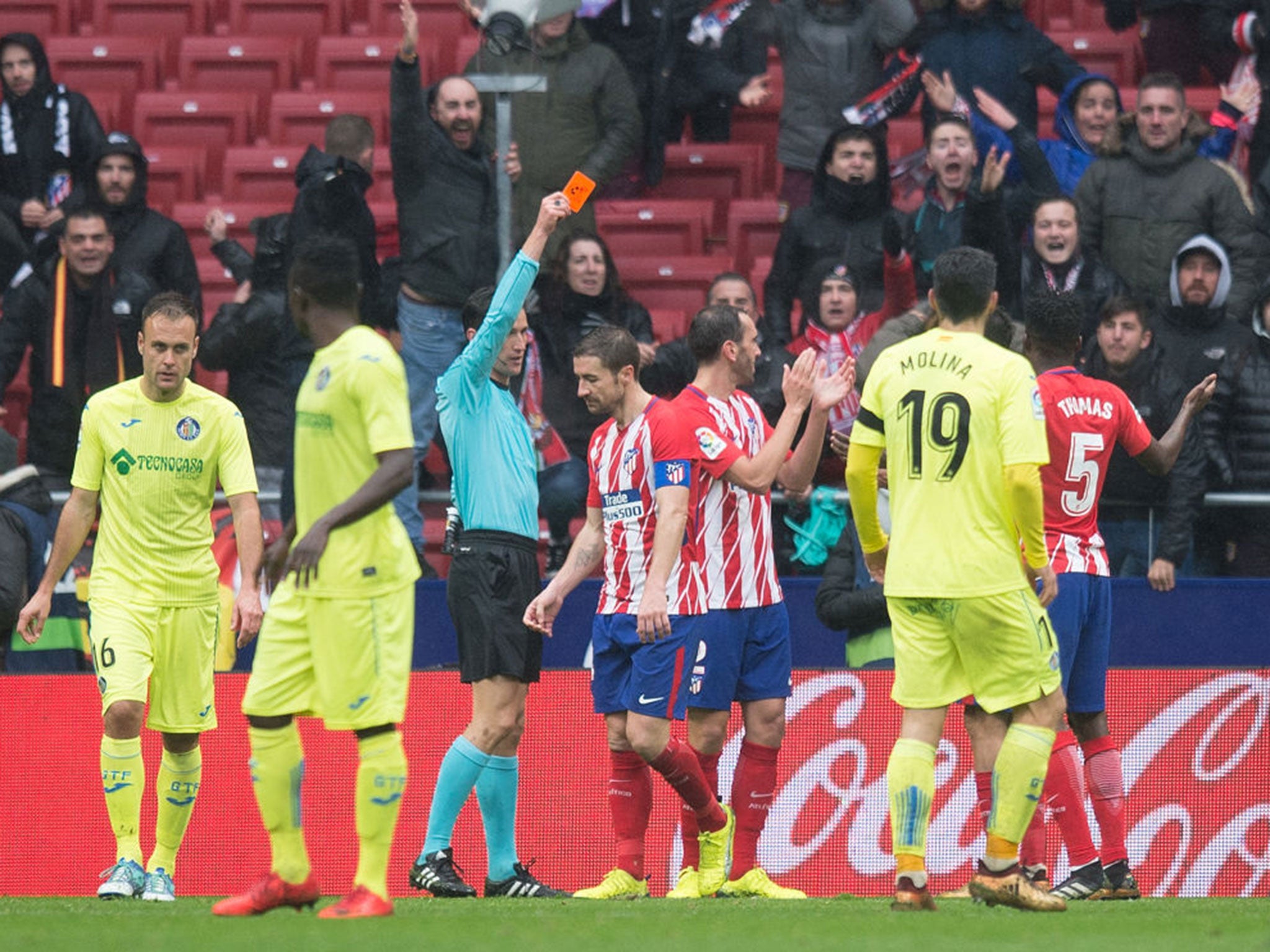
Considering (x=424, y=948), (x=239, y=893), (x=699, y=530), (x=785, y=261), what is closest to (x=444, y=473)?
(x=785, y=261)

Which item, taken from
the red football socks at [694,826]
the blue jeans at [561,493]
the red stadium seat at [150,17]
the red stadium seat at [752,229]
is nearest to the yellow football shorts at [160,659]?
the red football socks at [694,826]

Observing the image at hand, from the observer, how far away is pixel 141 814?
1006 centimetres

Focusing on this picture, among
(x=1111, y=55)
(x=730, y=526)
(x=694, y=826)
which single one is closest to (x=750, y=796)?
(x=694, y=826)

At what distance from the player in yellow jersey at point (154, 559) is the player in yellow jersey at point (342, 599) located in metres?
1.68

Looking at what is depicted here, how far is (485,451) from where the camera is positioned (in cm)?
859

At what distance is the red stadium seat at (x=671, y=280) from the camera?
13500 millimetres

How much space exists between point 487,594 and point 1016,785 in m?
2.49

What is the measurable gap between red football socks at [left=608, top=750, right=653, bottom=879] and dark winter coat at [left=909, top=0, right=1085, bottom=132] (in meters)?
5.43

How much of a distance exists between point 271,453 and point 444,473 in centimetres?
122

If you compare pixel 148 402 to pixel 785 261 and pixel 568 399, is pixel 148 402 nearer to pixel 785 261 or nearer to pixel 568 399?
pixel 568 399

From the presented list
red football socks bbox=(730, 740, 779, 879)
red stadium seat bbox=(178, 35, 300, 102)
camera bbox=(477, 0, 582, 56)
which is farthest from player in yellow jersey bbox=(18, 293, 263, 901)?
red stadium seat bbox=(178, 35, 300, 102)

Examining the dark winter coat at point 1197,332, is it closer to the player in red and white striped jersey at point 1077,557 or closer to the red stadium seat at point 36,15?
the player in red and white striped jersey at point 1077,557

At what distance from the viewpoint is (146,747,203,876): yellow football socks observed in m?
8.52

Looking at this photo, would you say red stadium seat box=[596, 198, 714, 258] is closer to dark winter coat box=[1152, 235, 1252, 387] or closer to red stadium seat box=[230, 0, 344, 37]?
red stadium seat box=[230, 0, 344, 37]
